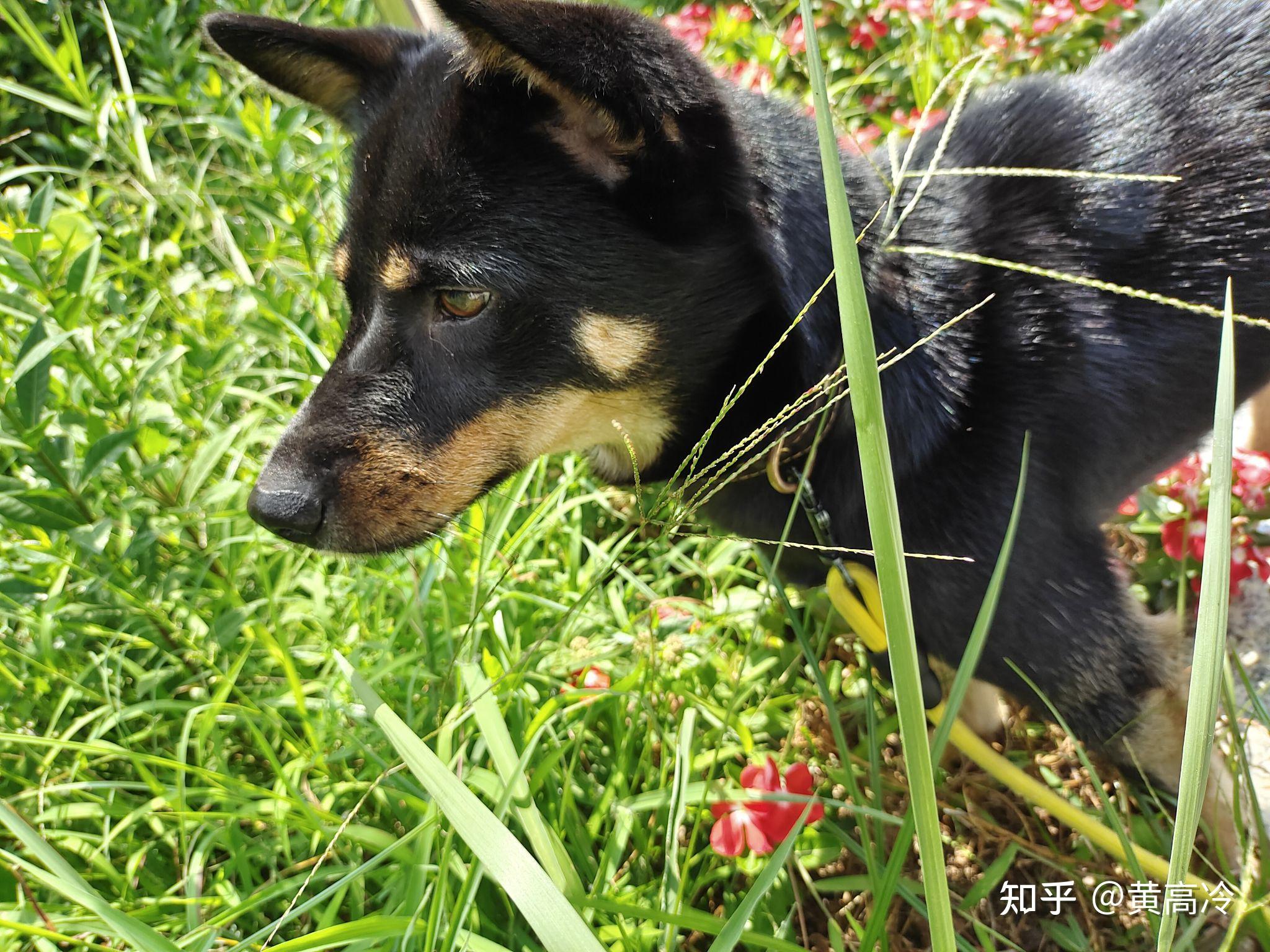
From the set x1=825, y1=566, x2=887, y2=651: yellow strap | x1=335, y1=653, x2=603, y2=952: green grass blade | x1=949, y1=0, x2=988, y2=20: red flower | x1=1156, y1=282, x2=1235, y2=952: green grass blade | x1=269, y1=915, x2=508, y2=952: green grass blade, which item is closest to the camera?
x1=1156, y1=282, x2=1235, y2=952: green grass blade

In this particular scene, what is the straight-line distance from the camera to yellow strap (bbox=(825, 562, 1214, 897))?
1260mm

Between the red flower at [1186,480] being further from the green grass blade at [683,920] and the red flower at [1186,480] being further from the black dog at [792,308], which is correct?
the green grass blade at [683,920]

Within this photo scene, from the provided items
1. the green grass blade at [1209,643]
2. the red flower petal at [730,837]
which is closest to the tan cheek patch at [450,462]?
the red flower petal at [730,837]

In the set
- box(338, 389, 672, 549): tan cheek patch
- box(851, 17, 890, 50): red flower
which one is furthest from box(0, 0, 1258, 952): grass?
box(851, 17, 890, 50): red flower

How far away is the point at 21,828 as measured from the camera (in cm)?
89

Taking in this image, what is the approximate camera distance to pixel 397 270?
56.9 inches

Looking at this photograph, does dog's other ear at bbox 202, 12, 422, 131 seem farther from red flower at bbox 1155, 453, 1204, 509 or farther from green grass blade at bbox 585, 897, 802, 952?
red flower at bbox 1155, 453, 1204, 509

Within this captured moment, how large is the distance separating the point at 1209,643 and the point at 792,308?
2.86ft

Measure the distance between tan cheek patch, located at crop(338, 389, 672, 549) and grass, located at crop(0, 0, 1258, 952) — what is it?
4.6 inches

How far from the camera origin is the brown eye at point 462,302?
1.43m

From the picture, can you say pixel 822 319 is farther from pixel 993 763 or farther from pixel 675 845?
pixel 675 845

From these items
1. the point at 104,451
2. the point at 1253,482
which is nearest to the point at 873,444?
the point at 104,451

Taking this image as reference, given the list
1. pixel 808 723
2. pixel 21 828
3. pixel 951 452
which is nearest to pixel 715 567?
pixel 808 723

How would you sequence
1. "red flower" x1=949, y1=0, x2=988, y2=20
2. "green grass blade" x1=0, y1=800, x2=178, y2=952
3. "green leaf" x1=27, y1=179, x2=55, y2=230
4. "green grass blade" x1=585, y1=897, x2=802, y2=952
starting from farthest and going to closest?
"red flower" x1=949, y1=0, x2=988, y2=20
"green leaf" x1=27, y1=179, x2=55, y2=230
"green grass blade" x1=585, y1=897, x2=802, y2=952
"green grass blade" x1=0, y1=800, x2=178, y2=952
